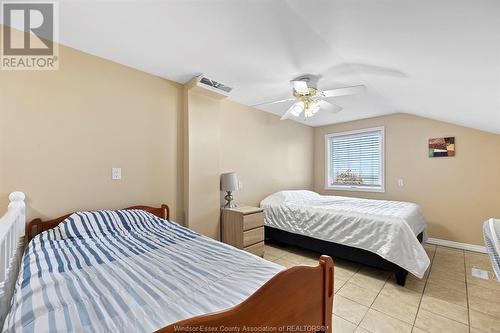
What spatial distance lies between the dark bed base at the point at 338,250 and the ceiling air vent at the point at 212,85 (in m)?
2.18

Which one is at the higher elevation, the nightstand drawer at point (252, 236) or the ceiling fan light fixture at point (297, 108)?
the ceiling fan light fixture at point (297, 108)

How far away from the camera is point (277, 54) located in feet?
6.54

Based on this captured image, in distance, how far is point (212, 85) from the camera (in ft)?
8.89

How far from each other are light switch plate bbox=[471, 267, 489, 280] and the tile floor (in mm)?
42

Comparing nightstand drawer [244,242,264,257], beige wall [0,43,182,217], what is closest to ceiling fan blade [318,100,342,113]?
beige wall [0,43,182,217]

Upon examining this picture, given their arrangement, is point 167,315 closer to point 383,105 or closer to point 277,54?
point 277,54

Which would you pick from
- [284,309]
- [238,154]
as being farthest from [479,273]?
[238,154]

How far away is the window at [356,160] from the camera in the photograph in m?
4.16

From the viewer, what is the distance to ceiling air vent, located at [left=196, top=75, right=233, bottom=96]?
2.56m

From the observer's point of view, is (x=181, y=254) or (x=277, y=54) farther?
(x=277, y=54)

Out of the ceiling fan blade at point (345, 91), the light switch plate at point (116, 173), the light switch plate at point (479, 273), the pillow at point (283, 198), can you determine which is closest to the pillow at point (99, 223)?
the light switch plate at point (116, 173)

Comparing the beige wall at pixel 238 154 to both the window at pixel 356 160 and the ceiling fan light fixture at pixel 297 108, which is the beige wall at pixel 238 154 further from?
the ceiling fan light fixture at pixel 297 108

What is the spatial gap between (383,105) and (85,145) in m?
3.97

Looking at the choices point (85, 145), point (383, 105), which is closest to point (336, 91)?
point (383, 105)
